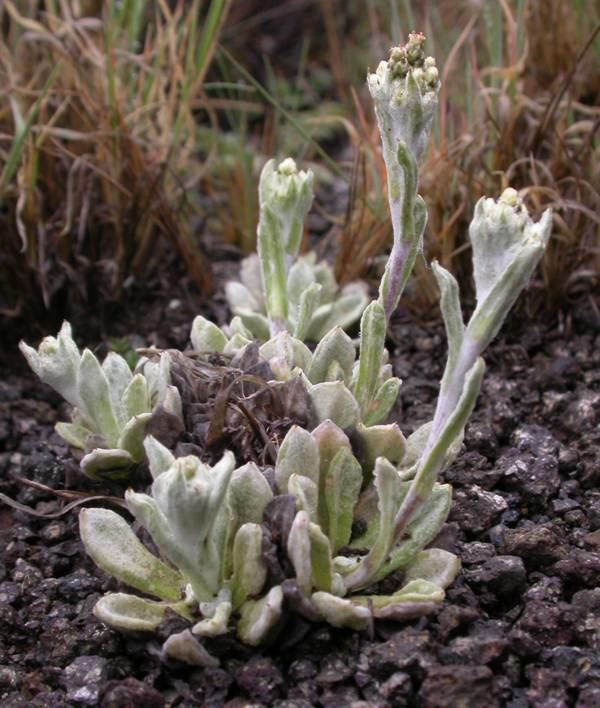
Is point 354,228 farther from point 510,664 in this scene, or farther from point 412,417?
point 510,664

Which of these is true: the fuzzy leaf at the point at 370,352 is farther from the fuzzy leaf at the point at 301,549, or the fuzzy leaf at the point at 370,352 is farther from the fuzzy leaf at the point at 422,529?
the fuzzy leaf at the point at 301,549

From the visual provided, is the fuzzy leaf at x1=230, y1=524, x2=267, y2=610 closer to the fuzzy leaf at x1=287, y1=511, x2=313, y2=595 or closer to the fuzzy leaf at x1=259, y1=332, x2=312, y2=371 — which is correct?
the fuzzy leaf at x1=287, y1=511, x2=313, y2=595

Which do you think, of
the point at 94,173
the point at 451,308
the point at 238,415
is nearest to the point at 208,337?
the point at 238,415

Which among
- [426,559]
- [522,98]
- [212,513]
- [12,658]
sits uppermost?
[522,98]

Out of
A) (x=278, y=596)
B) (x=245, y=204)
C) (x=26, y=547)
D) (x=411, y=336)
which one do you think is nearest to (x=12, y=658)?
(x=26, y=547)

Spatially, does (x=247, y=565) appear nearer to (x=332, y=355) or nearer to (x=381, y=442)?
(x=381, y=442)

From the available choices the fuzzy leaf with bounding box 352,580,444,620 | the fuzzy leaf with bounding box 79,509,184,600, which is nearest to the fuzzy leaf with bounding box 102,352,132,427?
the fuzzy leaf with bounding box 79,509,184,600

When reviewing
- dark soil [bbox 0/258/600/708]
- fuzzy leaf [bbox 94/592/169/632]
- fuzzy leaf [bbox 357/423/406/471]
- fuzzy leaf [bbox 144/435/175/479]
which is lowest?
dark soil [bbox 0/258/600/708]

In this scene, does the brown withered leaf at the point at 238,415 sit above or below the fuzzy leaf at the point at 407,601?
above

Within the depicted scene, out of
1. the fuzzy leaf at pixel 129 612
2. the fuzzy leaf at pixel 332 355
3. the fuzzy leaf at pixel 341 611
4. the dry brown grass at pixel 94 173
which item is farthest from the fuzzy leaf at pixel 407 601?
the dry brown grass at pixel 94 173
